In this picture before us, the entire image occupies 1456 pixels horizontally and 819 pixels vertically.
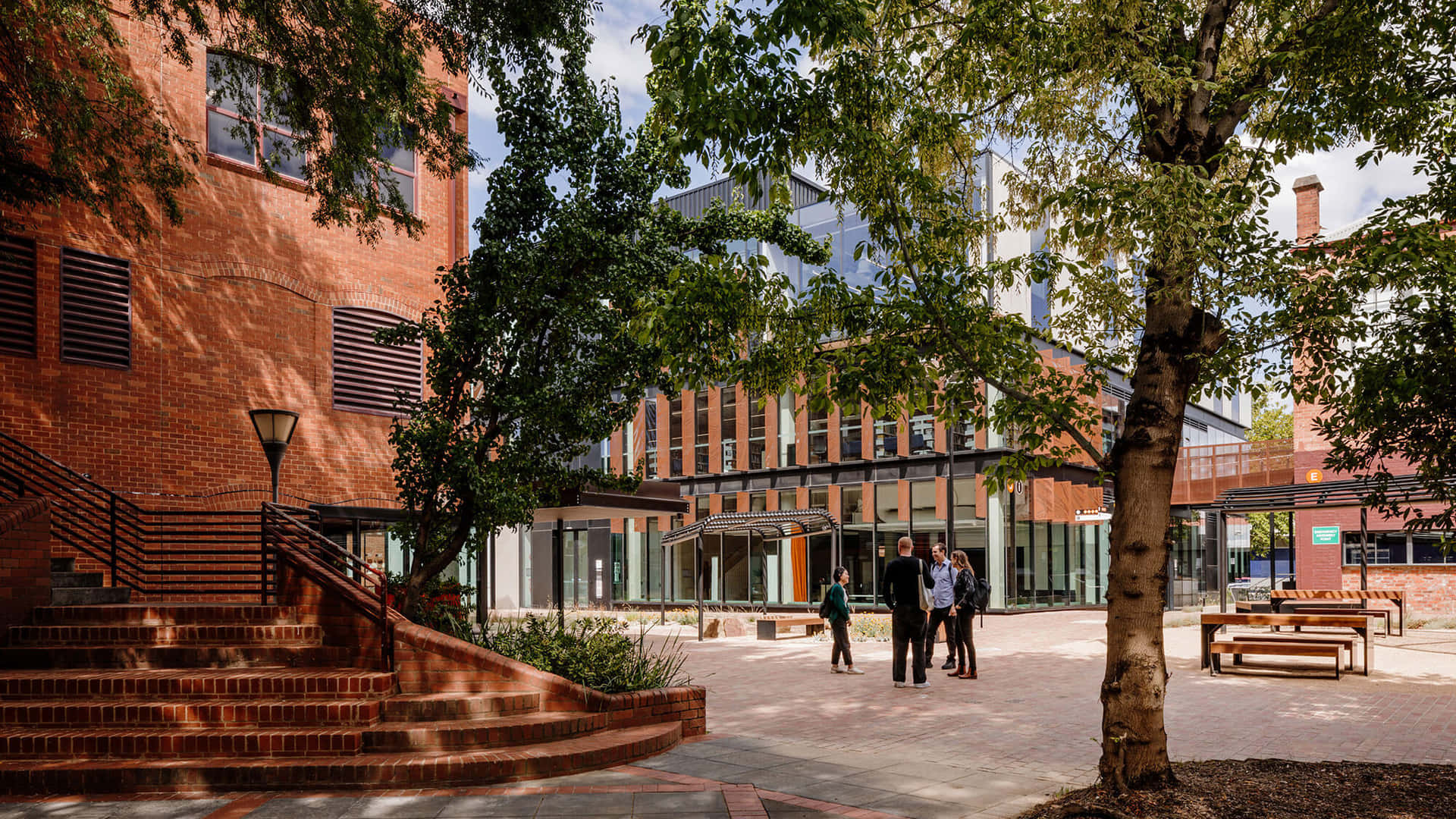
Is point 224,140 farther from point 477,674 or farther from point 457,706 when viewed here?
point 457,706

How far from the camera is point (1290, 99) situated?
723 cm

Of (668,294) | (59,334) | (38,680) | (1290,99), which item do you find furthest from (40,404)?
(1290,99)

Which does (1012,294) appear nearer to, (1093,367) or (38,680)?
(1093,367)

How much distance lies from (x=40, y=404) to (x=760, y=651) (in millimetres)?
11731

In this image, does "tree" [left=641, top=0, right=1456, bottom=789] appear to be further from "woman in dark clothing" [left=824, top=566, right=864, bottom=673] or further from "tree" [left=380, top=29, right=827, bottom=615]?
"woman in dark clothing" [left=824, top=566, right=864, bottom=673]

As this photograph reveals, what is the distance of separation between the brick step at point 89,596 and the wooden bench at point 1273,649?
13.7 metres

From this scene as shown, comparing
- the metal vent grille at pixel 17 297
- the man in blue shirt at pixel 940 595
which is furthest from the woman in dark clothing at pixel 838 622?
the metal vent grille at pixel 17 297

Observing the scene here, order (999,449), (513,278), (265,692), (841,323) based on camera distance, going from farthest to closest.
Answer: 1. (999,449)
2. (513,278)
3. (265,692)
4. (841,323)

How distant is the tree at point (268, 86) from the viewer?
11.5 m

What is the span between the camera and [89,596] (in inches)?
452

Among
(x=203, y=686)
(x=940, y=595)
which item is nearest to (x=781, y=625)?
(x=940, y=595)

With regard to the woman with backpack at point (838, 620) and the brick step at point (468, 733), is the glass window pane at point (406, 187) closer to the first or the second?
the woman with backpack at point (838, 620)

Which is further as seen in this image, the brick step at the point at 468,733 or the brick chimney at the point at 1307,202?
the brick chimney at the point at 1307,202

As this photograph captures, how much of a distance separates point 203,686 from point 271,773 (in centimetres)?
179
